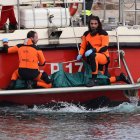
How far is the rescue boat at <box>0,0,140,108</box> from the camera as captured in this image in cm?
1271

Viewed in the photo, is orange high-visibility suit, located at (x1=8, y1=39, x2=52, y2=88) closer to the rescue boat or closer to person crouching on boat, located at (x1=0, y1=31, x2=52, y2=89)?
person crouching on boat, located at (x1=0, y1=31, x2=52, y2=89)

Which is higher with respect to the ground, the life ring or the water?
the life ring

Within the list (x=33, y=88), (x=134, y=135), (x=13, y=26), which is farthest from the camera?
(x=13, y=26)

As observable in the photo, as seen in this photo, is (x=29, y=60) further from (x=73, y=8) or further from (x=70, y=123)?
(x=73, y=8)

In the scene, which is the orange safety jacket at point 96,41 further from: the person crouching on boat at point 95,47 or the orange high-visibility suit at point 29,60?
the orange high-visibility suit at point 29,60

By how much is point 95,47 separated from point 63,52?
1.96 ft

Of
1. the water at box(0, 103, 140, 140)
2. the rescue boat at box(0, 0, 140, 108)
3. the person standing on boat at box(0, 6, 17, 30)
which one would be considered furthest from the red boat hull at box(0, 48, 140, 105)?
the person standing on boat at box(0, 6, 17, 30)

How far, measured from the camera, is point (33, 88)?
1247 centimetres

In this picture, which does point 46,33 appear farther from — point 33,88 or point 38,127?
point 38,127

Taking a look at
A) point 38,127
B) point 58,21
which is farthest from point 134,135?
point 58,21

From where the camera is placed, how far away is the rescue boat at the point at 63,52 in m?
12.7

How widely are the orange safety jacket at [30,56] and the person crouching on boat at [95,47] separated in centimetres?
73

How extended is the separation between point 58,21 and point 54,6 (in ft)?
2.50

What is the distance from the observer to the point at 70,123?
455 inches
